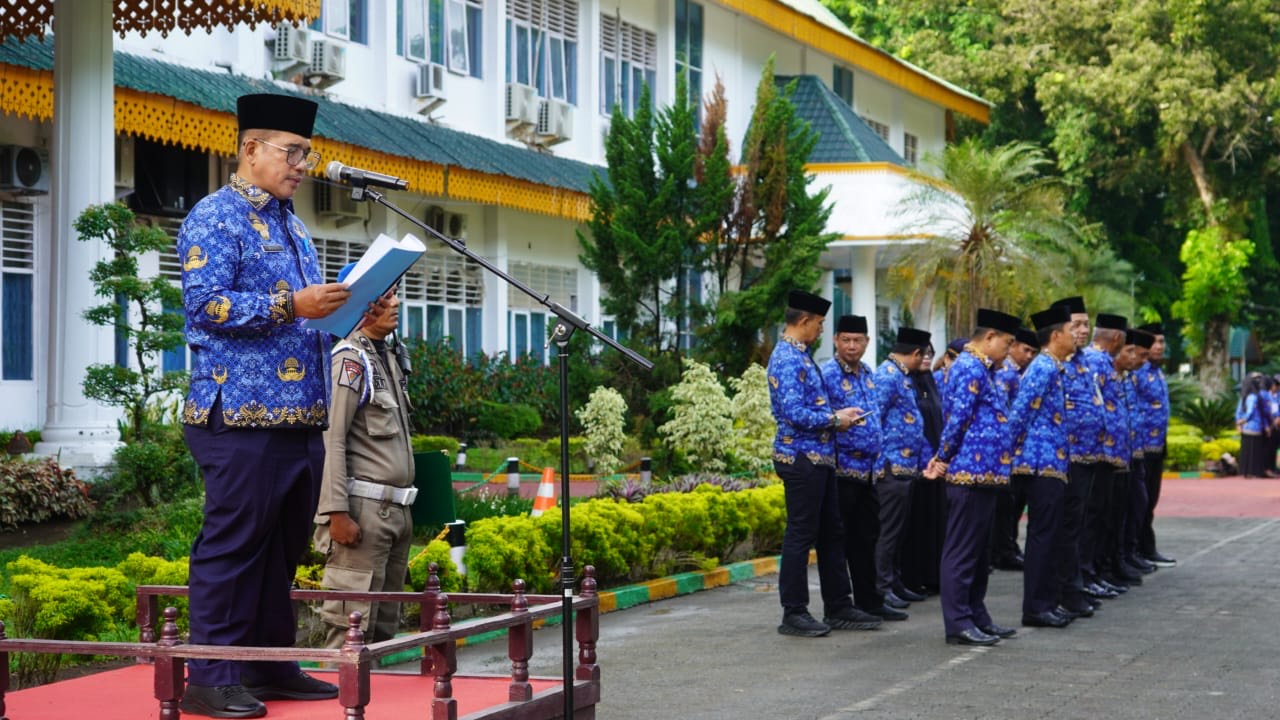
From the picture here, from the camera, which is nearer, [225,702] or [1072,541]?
[225,702]

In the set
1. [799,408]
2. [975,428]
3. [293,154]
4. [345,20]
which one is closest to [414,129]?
[345,20]

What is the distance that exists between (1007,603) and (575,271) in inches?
693

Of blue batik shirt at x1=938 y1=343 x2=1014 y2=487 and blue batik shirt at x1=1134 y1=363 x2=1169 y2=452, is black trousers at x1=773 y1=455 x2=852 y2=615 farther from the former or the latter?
blue batik shirt at x1=1134 y1=363 x2=1169 y2=452

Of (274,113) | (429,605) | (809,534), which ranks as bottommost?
(809,534)

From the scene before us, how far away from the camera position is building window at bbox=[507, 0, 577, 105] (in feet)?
89.1

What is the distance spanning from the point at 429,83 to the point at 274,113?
18.3 metres

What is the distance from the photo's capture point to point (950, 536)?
10.8m

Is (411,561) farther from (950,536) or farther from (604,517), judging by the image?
(950,536)

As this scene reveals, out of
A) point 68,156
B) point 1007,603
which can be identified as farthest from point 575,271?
point 1007,603

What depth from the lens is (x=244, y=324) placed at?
557cm

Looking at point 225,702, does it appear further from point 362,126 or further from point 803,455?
point 362,126

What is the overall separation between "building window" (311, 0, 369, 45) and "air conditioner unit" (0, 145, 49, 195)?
4.96 meters

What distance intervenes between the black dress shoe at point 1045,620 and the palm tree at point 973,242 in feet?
68.2

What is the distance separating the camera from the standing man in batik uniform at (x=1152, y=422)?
15.0 metres
